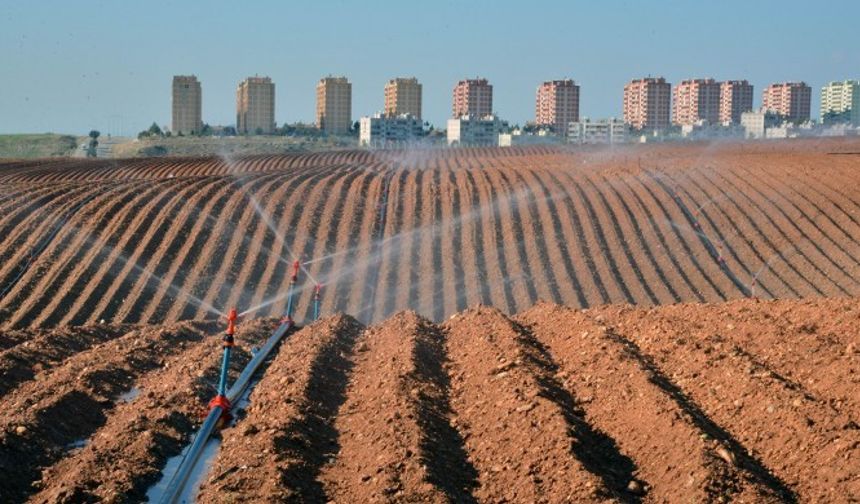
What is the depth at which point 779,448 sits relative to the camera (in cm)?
735

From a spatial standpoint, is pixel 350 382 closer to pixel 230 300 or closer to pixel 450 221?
pixel 230 300

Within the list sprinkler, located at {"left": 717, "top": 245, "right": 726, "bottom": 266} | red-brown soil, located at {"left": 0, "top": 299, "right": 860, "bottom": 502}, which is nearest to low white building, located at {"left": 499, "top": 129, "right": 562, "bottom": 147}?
sprinkler, located at {"left": 717, "top": 245, "right": 726, "bottom": 266}

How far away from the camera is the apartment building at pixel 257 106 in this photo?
103m

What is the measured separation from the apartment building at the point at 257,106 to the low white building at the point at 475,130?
617 inches

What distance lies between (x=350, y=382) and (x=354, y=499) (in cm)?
354

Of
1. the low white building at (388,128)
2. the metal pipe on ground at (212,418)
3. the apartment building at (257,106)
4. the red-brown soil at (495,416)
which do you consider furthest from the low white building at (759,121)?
the metal pipe on ground at (212,418)

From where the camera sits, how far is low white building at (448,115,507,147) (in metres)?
96.9

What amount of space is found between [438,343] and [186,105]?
8652cm

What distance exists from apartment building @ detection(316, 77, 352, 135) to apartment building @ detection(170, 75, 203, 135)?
1803 centimetres

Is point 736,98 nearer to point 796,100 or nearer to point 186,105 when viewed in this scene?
point 796,100

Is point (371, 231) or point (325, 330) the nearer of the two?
point (325, 330)

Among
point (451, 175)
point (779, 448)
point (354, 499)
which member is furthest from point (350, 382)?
point (451, 175)

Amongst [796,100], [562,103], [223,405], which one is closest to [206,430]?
[223,405]

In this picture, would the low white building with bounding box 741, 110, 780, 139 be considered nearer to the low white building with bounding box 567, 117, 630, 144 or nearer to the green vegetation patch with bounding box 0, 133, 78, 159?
the low white building with bounding box 567, 117, 630, 144
